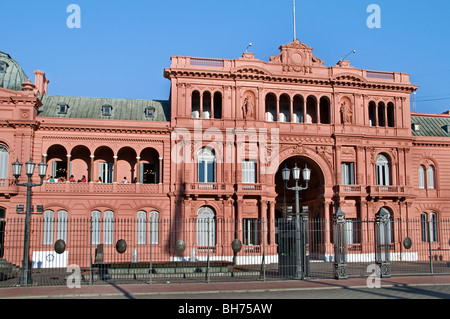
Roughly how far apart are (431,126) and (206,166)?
22.6 metres

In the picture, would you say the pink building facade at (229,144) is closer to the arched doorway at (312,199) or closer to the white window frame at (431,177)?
the arched doorway at (312,199)

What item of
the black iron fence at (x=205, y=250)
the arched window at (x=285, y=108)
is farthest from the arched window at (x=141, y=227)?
the arched window at (x=285, y=108)

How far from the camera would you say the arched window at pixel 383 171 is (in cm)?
4159

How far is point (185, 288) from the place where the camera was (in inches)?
783

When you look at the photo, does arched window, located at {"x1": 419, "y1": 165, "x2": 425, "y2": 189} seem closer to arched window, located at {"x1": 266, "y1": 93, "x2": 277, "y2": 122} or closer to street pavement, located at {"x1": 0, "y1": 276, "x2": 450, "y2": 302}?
arched window, located at {"x1": 266, "y1": 93, "x2": 277, "y2": 122}

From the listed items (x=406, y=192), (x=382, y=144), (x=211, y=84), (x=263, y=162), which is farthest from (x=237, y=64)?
(x=406, y=192)

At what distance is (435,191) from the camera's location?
43.5 m

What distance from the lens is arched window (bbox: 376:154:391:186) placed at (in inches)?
1638

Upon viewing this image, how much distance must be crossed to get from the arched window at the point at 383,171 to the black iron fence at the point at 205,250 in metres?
3.90

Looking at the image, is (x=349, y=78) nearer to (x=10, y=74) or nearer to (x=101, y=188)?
(x=101, y=188)

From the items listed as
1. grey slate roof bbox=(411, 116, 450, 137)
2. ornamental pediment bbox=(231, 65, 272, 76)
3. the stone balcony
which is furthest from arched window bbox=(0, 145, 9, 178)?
grey slate roof bbox=(411, 116, 450, 137)

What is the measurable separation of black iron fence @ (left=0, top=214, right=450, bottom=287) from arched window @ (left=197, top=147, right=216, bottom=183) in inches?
128

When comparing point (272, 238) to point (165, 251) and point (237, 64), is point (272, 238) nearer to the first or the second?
point (165, 251)
